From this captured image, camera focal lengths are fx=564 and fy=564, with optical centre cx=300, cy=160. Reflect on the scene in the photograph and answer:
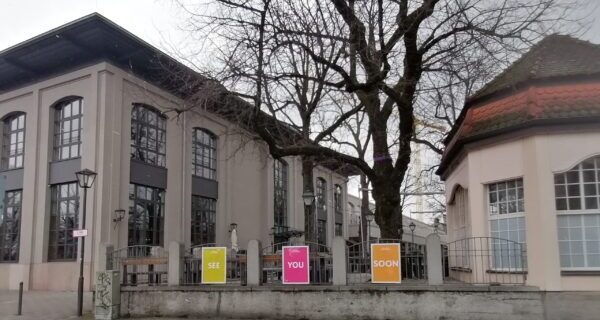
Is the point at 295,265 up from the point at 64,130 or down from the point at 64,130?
down

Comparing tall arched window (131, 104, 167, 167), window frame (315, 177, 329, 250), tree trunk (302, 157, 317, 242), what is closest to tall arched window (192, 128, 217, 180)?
tall arched window (131, 104, 167, 167)

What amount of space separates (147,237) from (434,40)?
57.0 feet

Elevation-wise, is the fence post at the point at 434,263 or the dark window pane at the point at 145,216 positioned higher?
the dark window pane at the point at 145,216

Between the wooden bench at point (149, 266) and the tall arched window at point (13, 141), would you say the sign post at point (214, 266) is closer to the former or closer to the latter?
the wooden bench at point (149, 266)

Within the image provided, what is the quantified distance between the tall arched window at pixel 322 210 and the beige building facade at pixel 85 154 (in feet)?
64.7

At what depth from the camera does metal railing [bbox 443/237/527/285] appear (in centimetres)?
1261

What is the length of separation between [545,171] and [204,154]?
74.9ft

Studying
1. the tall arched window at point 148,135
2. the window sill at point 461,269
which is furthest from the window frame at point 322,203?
the window sill at point 461,269

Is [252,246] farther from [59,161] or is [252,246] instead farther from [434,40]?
[59,161]

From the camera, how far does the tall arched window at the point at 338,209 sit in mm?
54312

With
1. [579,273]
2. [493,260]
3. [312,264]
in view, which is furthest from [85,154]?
[579,273]

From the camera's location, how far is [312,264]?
14.1 meters

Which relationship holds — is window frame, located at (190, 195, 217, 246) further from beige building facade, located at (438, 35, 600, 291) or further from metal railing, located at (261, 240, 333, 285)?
beige building facade, located at (438, 35, 600, 291)

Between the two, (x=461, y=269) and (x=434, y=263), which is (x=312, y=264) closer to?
(x=434, y=263)
